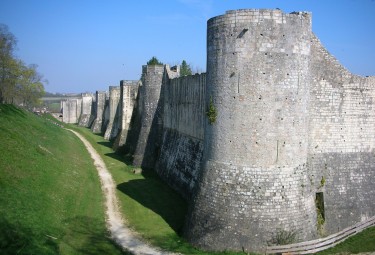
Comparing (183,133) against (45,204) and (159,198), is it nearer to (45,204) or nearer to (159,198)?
(159,198)

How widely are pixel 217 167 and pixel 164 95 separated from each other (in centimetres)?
1684

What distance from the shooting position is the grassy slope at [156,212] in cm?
1334

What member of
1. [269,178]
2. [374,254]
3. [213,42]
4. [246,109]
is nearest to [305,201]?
[269,178]

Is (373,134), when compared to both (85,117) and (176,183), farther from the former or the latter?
(85,117)

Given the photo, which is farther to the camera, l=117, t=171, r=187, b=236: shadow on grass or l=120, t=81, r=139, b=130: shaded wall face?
l=120, t=81, r=139, b=130: shaded wall face

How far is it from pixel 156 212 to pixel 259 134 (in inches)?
292

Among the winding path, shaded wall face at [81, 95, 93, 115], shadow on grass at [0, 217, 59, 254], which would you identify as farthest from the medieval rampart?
shaded wall face at [81, 95, 93, 115]

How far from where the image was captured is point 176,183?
21500 millimetres

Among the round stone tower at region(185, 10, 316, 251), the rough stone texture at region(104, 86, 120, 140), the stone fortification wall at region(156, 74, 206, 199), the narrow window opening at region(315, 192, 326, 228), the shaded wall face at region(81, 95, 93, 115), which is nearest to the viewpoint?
the round stone tower at region(185, 10, 316, 251)

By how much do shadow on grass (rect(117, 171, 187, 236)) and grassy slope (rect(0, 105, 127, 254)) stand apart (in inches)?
80.1

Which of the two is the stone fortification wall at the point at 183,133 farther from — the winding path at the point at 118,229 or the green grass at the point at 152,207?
the winding path at the point at 118,229

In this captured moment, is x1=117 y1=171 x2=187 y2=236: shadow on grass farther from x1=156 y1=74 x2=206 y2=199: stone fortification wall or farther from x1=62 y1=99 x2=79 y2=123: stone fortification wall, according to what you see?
x1=62 y1=99 x2=79 y2=123: stone fortification wall

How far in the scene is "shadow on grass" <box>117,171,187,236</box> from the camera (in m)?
16.6

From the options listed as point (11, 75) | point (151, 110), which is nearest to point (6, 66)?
point (11, 75)
